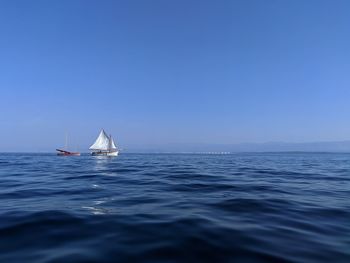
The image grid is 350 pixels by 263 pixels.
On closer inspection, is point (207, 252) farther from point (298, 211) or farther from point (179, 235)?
point (298, 211)

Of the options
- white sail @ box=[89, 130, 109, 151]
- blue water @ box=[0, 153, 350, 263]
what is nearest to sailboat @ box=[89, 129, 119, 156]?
white sail @ box=[89, 130, 109, 151]

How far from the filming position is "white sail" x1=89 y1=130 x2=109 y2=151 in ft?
344

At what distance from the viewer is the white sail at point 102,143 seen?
4128 inches

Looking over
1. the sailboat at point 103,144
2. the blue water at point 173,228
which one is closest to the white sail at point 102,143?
the sailboat at point 103,144

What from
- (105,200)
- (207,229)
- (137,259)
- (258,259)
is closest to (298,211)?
(207,229)

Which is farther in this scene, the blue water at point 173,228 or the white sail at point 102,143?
the white sail at point 102,143

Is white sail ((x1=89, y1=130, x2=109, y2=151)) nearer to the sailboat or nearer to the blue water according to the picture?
the sailboat

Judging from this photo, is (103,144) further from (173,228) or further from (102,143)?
(173,228)

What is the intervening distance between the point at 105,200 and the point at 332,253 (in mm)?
6661

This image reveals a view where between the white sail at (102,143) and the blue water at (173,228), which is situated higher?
the white sail at (102,143)

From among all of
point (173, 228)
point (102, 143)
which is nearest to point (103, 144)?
point (102, 143)

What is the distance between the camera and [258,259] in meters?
4.42

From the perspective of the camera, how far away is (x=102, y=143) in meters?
106

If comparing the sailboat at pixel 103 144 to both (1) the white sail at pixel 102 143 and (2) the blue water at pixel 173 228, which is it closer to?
(1) the white sail at pixel 102 143
